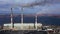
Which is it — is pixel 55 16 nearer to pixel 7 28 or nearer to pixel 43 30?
Result: pixel 43 30

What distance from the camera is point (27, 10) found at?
460 cm

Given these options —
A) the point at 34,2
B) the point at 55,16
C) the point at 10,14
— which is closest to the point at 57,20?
the point at 55,16

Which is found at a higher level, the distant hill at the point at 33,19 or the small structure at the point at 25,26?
the distant hill at the point at 33,19

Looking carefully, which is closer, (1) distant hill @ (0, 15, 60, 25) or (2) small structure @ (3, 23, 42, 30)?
(1) distant hill @ (0, 15, 60, 25)

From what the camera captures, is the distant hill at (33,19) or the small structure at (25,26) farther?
the small structure at (25,26)

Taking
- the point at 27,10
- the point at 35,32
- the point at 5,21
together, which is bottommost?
the point at 35,32

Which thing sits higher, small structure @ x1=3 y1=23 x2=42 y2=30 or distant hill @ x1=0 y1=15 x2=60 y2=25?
distant hill @ x1=0 y1=15 x2=60 y2=25

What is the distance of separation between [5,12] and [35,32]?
0.99 meters

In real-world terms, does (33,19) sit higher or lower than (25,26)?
higher

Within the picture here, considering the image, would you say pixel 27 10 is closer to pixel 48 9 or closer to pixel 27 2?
pixel 27 2

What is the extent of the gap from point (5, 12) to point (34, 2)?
2.81 feet

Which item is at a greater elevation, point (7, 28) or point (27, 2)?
point (27, 2)

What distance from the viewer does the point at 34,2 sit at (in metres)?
4.63

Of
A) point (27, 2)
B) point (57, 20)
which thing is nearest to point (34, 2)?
point (27, 2)
